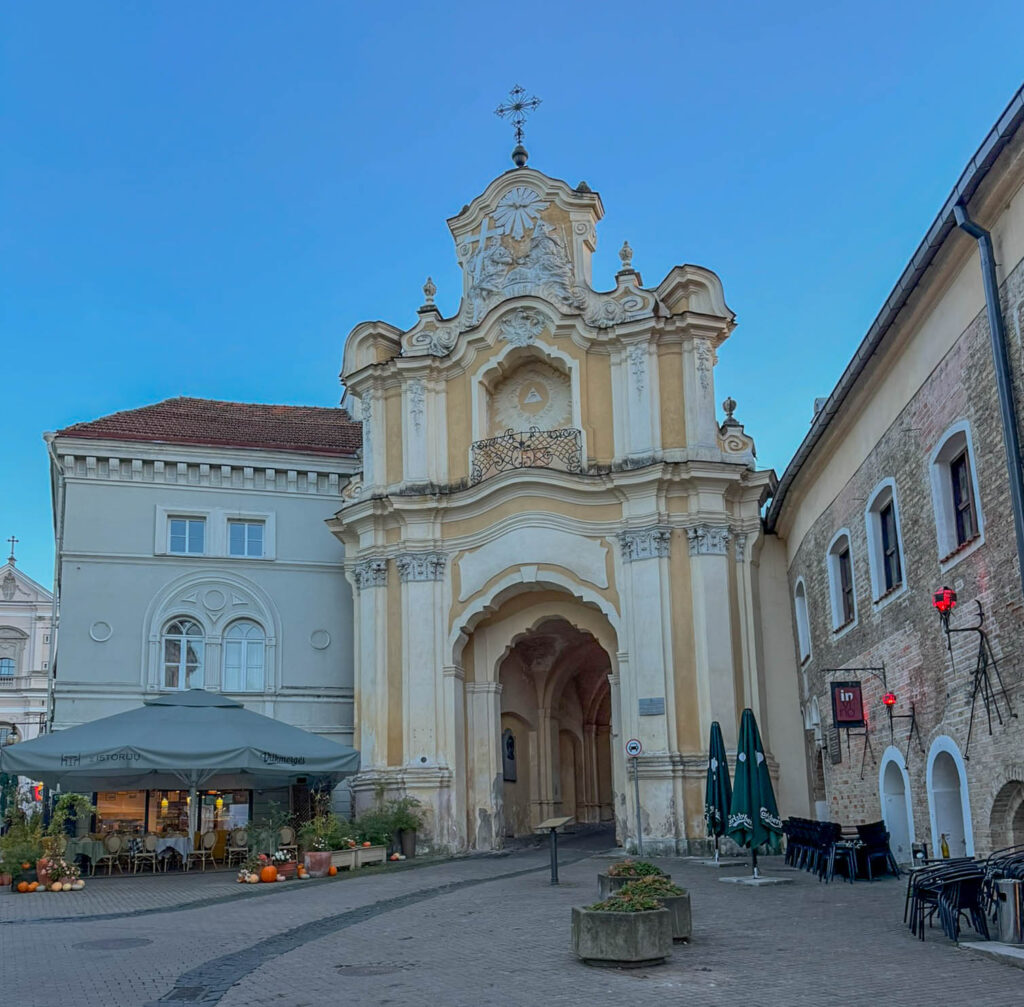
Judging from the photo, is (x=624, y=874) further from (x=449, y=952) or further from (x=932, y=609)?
(x=932, y=609)

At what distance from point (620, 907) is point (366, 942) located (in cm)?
350

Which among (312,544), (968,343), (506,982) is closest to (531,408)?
(312,544)

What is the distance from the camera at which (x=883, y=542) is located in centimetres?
2006

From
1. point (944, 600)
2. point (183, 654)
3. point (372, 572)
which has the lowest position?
point (944, 600)

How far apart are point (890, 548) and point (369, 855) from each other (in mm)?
12857

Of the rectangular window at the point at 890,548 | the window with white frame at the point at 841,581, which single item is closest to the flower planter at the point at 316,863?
the window with white frame at the point at 841,581

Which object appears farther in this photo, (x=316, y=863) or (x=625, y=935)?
(x=316, y=863)

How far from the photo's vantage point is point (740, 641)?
28781mm

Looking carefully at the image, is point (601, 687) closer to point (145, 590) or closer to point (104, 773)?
point (145, 590)

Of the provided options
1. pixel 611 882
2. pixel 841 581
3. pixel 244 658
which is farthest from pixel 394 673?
pixel 611 882

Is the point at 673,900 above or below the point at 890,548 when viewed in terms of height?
below

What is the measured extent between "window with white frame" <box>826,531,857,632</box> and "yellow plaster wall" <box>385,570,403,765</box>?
1128cm

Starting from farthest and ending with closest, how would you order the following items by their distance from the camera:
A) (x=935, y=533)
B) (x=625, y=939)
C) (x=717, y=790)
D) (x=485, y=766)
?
1. (x=485, y=766)
2. (x=717, y=790)
3. (x=935, y=533)
4. (x=625, y=939)

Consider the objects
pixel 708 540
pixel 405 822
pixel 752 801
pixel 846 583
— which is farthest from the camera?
pixel 708 540
